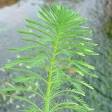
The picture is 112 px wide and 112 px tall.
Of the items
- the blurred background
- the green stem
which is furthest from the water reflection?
the green stem

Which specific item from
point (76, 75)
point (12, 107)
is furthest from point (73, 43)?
point (76, 75)

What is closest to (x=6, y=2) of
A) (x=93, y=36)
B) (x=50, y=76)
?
(x=93, y=36)

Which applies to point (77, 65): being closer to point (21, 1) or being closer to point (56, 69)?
point (56, 69)

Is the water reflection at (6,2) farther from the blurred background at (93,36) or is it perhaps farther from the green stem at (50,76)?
the green stem at (50,76)

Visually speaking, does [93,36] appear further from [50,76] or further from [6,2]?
[50,76]

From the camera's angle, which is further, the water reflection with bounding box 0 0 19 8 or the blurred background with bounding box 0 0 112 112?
the water reflection with bounding box 0 0 19 8

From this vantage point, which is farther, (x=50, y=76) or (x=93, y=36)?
(x=93, y=36)

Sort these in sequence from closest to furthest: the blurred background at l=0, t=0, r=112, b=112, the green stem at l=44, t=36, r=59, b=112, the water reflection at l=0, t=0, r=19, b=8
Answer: the green stem at l=44, t=36, r=59, b=112, the blurred background at l=0, t=0, r=112, b=112, the water reflection at l=0, t=0, r=19, b=8

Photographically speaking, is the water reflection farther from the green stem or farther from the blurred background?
the green stem

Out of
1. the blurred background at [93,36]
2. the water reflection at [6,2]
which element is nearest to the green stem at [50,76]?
the blurred background at [93,36]
